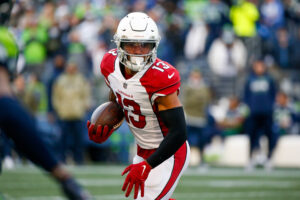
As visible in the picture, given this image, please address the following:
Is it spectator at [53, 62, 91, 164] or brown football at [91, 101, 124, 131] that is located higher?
brown football at [91, 101, 124, 131]

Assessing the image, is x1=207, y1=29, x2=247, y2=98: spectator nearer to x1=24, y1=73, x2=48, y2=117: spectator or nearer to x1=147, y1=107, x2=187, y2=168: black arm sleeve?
x1=24, y1=73, x2=48, y2=117: spectator

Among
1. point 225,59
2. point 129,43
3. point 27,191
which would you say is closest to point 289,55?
point 225,59

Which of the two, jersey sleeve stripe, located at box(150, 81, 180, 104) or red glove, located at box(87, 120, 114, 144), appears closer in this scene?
jersey sleeve stripe, located at box(150, 81, 180, 104)

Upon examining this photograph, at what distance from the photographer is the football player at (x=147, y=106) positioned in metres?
3.81

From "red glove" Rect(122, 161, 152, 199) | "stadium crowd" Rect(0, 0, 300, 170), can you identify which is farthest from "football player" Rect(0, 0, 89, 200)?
"stadium crowd" Rect(0, 0, 300, 170)

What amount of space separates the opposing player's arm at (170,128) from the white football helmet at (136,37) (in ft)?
0.82

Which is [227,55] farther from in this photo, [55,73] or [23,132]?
[23,132]

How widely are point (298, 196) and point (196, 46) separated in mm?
6809

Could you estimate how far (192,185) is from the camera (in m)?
7.85

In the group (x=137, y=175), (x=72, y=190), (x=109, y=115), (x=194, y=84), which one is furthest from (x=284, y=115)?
(x=72, y=190)

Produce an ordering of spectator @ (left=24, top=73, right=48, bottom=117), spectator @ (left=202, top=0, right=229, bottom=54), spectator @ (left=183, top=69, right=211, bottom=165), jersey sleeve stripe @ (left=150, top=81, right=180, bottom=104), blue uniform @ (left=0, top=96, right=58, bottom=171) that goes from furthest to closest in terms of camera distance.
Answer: spectator @ (left=202, top=0, right=229, bottom=54)
spectator @ (left=24, top=73, right=48, bottom=117)
spectator @ (left=183, top=69, right=211, bottom=165)
jersey sleeve stripe @ (left=150, top=81, right=180, bottom=104)
blue uniform @ (left=0, top=96, right=58, bottom=171)

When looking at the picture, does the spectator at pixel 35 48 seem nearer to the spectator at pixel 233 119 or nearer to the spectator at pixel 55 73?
the spectator at pixel 55 73

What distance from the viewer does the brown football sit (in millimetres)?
4180

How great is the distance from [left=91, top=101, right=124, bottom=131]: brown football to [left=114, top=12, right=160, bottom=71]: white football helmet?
0.40m
